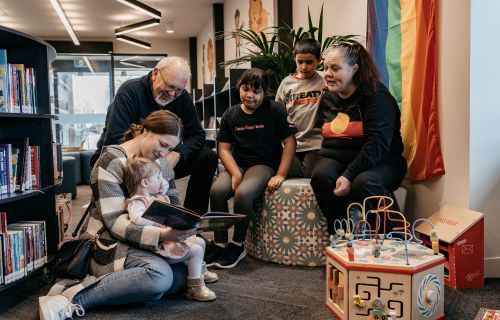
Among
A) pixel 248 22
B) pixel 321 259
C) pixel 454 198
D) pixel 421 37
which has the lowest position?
pixel 321 259

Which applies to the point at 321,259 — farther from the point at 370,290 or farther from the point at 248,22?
the point at 248,22

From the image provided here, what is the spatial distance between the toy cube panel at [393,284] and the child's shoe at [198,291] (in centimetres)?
52

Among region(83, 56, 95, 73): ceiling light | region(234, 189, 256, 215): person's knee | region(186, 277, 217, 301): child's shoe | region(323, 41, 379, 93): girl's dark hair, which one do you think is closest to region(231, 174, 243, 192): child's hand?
region(234, 189, 256, 215): person's knee

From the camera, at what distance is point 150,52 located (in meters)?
9.73

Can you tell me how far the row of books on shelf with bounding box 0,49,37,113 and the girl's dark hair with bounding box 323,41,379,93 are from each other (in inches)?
53.7

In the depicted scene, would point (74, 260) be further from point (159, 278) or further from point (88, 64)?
point (88, 64)

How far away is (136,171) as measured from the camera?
5.62 feet

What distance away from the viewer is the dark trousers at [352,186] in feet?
6.49

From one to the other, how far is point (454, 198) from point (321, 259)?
66 cm

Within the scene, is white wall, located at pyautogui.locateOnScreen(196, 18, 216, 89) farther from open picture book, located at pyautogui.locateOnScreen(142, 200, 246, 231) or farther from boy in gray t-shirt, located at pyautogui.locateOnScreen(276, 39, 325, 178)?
open picture book, located at pyautogui.locateOnScreen(142, 200, 246, 231)

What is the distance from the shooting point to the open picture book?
→ 1.44m

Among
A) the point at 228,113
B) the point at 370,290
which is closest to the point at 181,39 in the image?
the point at 228,113

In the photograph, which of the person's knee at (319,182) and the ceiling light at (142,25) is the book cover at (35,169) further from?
the ceiling light at (142,25)

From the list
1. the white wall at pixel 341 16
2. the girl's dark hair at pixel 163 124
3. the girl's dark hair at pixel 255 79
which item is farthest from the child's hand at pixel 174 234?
the white wall at pixel 341 16
